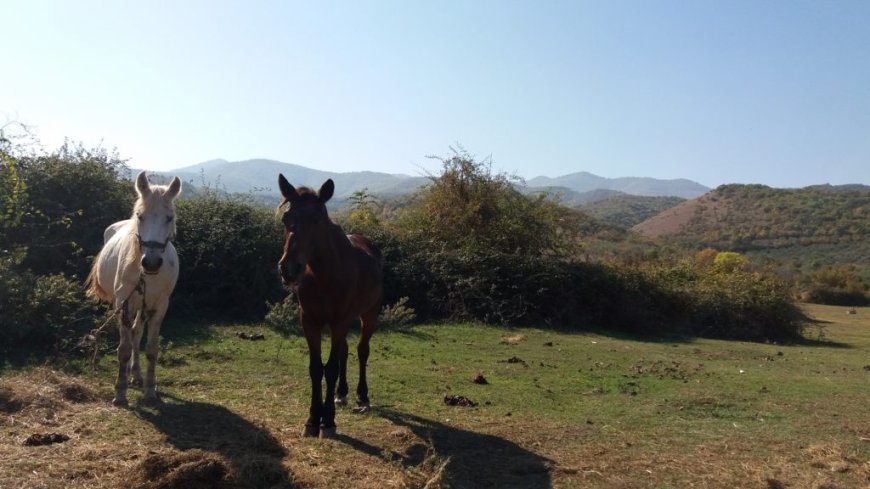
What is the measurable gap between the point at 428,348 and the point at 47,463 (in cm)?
765

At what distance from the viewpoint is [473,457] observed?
5223 mm

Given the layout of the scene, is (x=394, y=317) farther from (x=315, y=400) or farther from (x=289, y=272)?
(x=289, y=272)

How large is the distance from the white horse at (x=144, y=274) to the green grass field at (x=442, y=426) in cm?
38

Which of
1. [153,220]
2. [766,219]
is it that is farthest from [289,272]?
[766,219]

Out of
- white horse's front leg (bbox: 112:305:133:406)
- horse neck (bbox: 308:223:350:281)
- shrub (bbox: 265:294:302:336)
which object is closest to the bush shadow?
horse neck (bbox: 308:223:350:281)

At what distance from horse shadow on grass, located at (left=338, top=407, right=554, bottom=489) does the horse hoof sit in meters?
0.07

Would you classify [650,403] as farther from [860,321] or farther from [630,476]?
[860,321]

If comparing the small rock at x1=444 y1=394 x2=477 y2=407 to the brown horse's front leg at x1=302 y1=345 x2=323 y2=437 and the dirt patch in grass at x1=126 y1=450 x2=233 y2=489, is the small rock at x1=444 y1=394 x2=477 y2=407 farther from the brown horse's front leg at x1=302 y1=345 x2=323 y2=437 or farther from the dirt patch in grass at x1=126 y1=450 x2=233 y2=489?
the dirt patch in grass at x1=126 y1=450 x2=233 y2=489

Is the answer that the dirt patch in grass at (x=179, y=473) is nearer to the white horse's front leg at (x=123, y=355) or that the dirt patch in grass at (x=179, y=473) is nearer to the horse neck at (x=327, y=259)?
the horse neck at (x=327, y=259)

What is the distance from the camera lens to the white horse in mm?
5766

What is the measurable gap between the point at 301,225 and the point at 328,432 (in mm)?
1824

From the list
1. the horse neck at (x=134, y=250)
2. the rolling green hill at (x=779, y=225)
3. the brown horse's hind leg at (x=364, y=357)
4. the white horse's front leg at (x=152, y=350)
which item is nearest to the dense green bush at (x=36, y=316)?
the white horse's front leg at (x=152, y=350)

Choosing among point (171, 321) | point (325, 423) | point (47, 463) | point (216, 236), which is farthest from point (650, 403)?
point (216, 236)

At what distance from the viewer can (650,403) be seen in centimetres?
763
